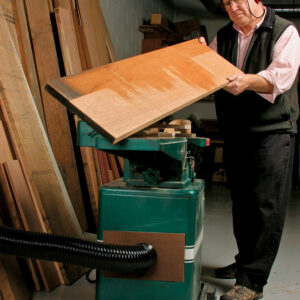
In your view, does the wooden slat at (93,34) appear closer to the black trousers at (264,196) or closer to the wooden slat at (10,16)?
the wooden slat at (10,16)

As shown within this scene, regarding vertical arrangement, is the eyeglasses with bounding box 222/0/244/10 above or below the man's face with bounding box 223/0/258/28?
above

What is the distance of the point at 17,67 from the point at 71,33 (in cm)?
70

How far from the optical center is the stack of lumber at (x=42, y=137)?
1788 millimetres

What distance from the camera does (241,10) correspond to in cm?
185

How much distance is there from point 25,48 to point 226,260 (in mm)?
1868

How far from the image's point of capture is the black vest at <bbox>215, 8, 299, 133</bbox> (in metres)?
1.80

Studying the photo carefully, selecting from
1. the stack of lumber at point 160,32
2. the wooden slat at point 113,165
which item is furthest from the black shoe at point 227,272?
the stack of lumber at point 160,32

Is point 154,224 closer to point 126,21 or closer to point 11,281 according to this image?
point 11,281

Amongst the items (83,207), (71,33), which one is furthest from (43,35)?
(83,207)

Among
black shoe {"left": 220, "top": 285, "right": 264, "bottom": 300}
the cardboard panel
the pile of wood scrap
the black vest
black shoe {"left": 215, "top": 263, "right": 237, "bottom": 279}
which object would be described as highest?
the black vest

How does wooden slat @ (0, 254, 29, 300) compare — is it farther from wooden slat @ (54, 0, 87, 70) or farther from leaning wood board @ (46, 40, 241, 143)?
wooden slat @ (54, 0, 87, 70)

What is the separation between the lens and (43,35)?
242 cm

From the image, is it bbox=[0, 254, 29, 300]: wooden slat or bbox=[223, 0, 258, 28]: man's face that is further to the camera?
bbox=[223, 0, 258, 28]: man's face

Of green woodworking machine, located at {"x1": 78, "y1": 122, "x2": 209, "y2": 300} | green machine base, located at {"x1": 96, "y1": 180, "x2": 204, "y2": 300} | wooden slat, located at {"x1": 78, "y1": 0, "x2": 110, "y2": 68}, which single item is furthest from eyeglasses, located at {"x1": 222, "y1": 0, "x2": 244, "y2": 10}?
wooden slat, located at {"x1": 78, "y1": 0, "x2": 110, "y2": 68}
